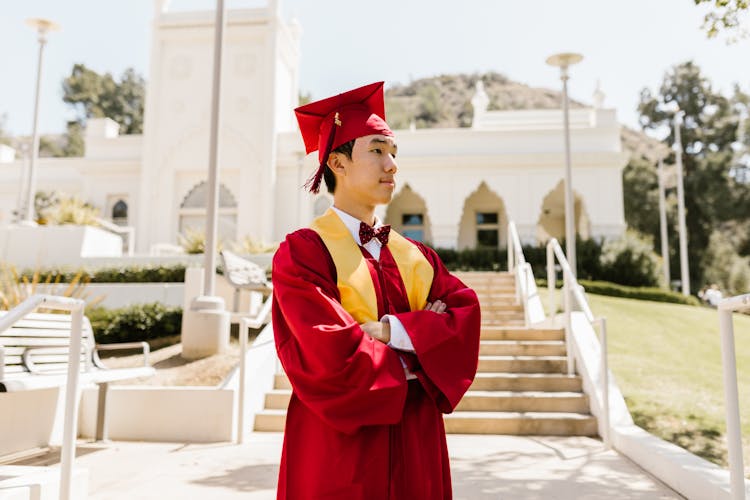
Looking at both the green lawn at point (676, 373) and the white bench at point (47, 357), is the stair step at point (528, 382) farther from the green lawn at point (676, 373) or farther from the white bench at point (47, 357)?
the white bench at point (47, 357)

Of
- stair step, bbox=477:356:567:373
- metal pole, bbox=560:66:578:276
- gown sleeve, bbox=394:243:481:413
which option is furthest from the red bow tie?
metal pole, bbox=560:66:578:276

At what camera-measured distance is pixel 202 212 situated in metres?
22.2

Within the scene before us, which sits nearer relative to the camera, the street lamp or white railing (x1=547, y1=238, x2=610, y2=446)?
white railing (x1=547, y1=238, x2=610, y2=446)

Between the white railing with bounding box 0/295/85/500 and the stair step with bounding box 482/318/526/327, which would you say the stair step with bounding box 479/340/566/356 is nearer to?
the stair step with bounding box 482/318/526/327

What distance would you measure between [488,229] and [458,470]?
19.8m

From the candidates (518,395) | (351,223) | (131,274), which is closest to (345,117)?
(351,223)

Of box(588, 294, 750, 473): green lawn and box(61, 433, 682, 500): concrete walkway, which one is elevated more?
box(588, 294, 750, 473): green lawn

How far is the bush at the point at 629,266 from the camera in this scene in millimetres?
18672

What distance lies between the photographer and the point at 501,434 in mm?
6066

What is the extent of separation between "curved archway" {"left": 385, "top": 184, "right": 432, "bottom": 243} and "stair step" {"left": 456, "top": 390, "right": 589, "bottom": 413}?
17.3 metres

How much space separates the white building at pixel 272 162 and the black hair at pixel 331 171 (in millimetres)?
18607

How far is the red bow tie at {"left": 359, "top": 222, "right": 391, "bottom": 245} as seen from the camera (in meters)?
2.22

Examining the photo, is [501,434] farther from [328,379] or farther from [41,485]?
[328,379]

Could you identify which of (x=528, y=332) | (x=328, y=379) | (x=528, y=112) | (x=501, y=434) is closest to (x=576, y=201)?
(x=528, y=112)
